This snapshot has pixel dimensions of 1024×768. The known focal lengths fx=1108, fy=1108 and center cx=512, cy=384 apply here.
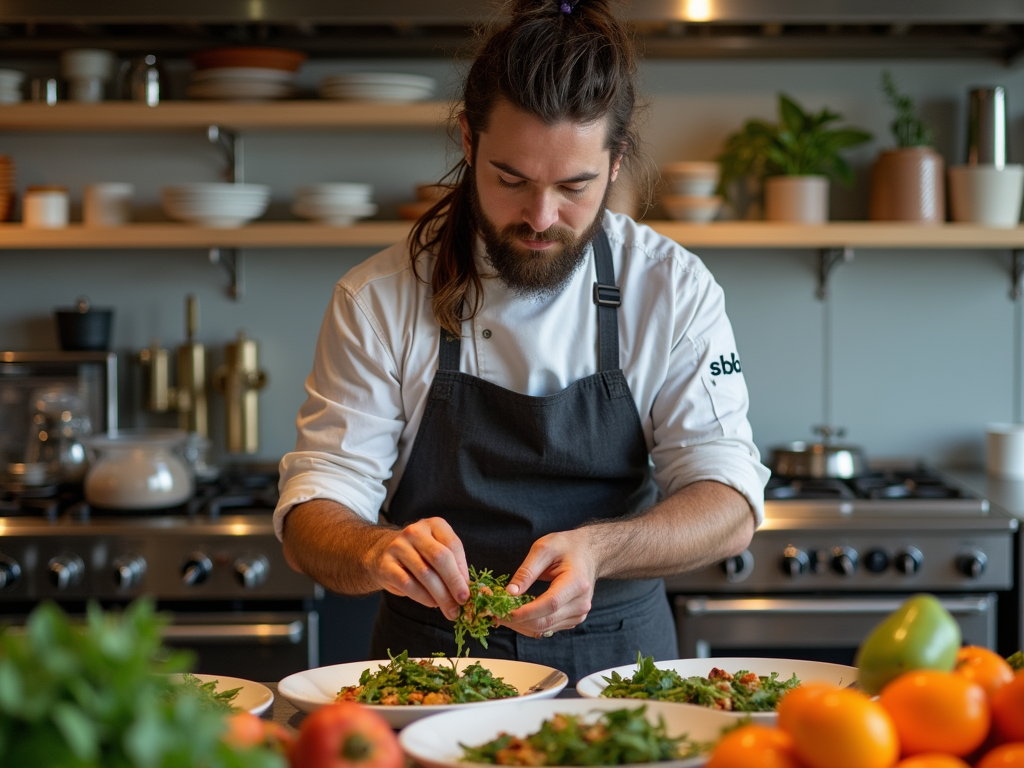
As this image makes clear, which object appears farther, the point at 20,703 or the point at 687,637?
the point at 687,637

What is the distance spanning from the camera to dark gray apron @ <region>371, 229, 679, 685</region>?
1.83 meters

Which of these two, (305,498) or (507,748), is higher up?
(305,498)

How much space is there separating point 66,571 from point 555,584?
1633 millimetres

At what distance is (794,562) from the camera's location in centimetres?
260

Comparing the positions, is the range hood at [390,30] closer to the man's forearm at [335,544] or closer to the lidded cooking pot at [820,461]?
the lidded cooking pot at [820,461]

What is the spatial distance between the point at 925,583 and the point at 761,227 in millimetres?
1017

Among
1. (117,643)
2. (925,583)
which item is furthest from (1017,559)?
(117,643)

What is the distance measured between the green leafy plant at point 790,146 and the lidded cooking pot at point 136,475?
5.58ft

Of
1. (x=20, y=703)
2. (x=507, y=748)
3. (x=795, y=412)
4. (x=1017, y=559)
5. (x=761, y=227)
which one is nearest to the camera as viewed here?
(x=20, y=703)

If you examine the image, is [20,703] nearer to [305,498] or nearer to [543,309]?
[305,498]

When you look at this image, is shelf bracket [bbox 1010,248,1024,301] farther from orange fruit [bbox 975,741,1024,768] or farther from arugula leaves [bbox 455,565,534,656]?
orange fruit [bbox 975,741,1024,768]

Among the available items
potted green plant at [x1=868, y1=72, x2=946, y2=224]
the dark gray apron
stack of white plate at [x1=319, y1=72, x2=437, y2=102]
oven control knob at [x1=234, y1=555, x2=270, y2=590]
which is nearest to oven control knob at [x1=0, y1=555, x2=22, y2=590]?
oven control knob at [x1=234, y1=555, x2=270, y2=590]

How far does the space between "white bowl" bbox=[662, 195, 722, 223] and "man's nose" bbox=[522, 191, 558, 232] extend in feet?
4.66

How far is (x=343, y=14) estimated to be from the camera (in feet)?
9.07
